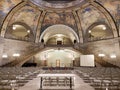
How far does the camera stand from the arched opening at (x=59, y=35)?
74.6ft

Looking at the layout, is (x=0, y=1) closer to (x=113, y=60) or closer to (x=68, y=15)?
(x=68, y=15)

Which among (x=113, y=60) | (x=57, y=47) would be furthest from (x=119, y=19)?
(x=57, y=47)

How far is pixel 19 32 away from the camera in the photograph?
79.7 feet

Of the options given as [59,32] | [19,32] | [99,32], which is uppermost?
[59,32]

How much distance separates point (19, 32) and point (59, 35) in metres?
7.81

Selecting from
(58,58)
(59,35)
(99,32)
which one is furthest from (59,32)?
(99,32)

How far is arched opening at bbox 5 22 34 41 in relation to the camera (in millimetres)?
19956

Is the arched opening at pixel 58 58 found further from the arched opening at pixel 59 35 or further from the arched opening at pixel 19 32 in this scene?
the arched opening at pixel 19 32

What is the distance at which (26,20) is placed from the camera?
2089cm

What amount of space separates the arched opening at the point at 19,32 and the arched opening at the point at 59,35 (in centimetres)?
204

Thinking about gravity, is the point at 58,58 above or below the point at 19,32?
below

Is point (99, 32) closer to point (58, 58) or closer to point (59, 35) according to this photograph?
point (59, 35)

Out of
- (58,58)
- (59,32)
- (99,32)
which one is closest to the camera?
(99,32)

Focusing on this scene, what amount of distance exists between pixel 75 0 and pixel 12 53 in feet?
38.6
